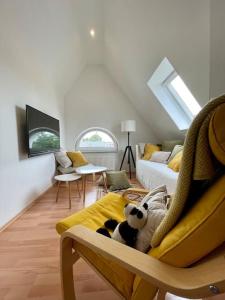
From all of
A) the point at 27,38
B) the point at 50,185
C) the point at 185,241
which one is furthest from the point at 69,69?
the point at 185,241

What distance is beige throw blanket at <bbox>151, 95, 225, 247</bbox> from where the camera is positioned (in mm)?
571

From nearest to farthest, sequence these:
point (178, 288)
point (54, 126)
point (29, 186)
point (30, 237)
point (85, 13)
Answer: point (178, 288) < point (30, 237) < point (29, 186) < point (85, 13) < point (54, 126)

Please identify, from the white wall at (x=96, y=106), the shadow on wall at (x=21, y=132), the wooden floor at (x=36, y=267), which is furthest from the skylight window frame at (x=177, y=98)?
the wooden floor at (x=36, y=267)

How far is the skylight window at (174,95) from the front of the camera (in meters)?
3.12

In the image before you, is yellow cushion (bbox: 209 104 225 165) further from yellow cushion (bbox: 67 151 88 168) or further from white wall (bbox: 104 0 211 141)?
yellow cushion (bbox: 67 151 88 168)

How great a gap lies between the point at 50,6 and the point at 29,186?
2414 millimetres

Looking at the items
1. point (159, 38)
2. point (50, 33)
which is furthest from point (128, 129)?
point (50, 33)

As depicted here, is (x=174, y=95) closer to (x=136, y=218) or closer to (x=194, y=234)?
(x=136, y=218)

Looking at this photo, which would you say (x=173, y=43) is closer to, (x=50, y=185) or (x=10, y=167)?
(x=10, y=167)

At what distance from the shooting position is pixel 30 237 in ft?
5.92

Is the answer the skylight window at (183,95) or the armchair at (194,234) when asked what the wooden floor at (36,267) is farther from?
the skylight window at (183,95)

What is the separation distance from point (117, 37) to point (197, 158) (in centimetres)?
315

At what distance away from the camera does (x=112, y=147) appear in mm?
5117

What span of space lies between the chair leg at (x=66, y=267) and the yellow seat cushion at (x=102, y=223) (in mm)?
63
